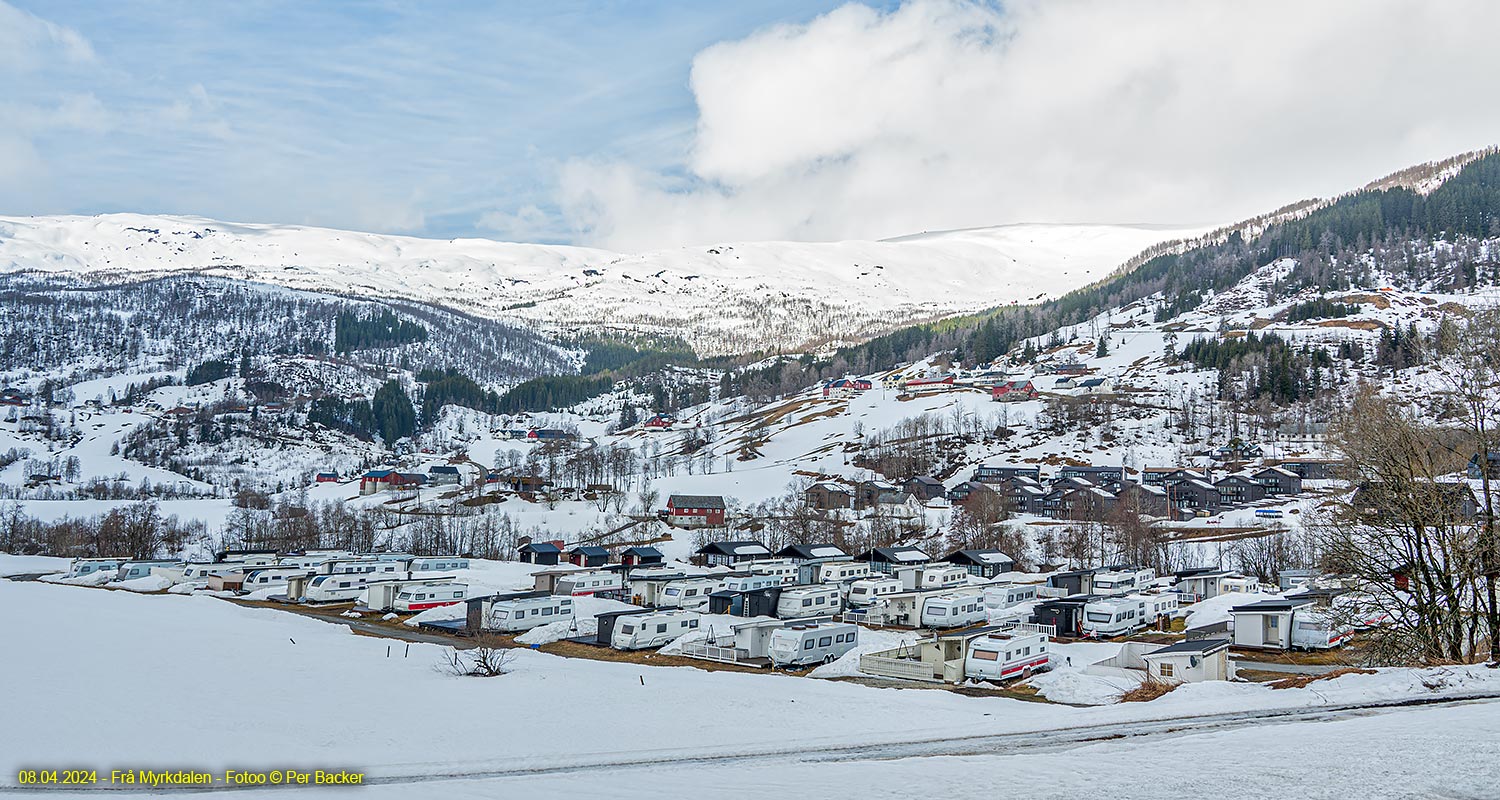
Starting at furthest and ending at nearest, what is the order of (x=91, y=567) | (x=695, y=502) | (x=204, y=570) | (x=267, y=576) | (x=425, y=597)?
(x=695, y=502), (x=91, y=567), (x=204, y=570), (x=267, y=576), (x=425, y=597)

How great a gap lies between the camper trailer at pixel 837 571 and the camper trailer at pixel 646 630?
68.6 feet

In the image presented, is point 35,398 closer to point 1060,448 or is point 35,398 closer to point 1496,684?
point 1060,448

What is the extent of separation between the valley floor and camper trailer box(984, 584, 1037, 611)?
894 inches

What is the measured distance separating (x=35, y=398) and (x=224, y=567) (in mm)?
181642

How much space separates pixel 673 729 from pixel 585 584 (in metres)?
37.0

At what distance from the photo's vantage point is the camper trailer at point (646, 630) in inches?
1457

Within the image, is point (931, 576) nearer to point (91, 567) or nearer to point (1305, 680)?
point (1305, 680)

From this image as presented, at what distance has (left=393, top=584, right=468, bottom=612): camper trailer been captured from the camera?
47.2 metres

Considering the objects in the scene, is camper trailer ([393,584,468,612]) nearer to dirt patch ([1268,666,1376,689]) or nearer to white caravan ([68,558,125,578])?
white caravan ([68,558,125,578])

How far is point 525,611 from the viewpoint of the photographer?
138 feet

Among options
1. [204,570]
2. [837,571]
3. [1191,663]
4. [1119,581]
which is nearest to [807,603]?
[837,571]

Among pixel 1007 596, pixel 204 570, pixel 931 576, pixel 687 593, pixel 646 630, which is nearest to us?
pixel 646 630

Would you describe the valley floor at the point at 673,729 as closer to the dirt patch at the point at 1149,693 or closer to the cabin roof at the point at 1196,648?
the dirt patch at the point at 1149,693

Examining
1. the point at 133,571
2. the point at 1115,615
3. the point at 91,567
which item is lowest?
the point at 91,567
